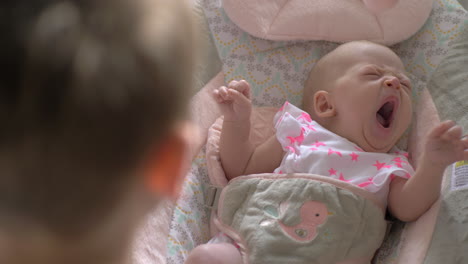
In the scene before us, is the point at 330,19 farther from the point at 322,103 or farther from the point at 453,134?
the point at 453,134

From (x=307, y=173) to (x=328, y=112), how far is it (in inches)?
8.7

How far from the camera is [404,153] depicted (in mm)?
1501

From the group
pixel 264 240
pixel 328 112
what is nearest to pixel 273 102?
pixel 328 112

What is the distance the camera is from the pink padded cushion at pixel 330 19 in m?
1.65

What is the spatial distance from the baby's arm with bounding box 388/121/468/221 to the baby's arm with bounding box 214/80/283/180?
1.12 feet

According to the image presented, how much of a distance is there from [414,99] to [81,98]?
1289 mm

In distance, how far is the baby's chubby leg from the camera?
1.24 m

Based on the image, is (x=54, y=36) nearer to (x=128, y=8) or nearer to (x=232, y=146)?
(x=128, y=8)

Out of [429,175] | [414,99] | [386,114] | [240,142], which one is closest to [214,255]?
[240,142]

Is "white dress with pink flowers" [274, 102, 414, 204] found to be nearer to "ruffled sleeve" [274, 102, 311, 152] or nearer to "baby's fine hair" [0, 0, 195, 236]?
"ruffled sleeve" [274, 102, 311, 152]

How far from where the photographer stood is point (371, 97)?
1483 millimetres

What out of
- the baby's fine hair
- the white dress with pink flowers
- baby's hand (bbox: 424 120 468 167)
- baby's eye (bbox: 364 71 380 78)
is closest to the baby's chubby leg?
the white dress with pink flowers

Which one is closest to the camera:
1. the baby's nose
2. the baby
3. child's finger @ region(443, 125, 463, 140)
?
child's finger @ region(443, 125, 463, 140)

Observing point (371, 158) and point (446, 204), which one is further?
point (371, 158)
